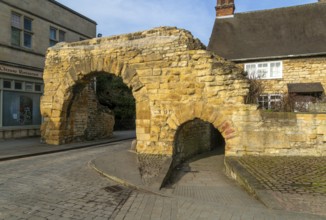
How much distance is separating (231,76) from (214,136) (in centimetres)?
612

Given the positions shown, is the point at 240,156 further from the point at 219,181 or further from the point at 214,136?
the point at 214,136

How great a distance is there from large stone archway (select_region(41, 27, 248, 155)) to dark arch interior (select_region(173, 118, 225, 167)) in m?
0.50

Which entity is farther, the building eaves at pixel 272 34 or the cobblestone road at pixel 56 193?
the building eaves at pixel 272 34

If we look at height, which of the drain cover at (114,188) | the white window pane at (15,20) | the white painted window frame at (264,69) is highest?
the white window pane at (15,20)

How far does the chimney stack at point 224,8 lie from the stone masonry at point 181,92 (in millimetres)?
13449

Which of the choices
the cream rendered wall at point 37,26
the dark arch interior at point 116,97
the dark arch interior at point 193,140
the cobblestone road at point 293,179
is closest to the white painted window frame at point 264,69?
the dark arch interior at point 193,140

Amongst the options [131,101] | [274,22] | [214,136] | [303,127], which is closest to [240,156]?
[303,127]

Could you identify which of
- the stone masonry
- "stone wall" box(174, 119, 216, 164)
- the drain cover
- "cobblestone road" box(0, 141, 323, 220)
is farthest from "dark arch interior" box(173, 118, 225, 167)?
"cobblestone road" box(0, 141, 323, 220)

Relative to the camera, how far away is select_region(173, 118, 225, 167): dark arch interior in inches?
369

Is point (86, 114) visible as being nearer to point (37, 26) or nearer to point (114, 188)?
point (37, 26)

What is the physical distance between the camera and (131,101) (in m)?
25.4

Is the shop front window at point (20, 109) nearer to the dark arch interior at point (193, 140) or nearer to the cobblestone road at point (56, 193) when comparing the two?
the cobblestone road at point (56, 193)

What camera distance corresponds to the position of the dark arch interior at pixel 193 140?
30.8 ft

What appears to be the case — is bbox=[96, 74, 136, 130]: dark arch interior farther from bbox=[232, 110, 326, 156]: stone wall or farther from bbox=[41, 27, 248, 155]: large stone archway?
bbox=[232, 110, 326, 156]: stone wall
